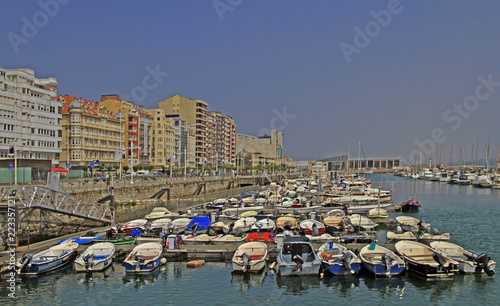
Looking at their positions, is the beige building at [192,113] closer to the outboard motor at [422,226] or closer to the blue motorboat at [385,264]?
the outboard motor at [422,226]

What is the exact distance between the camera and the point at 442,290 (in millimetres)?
24766

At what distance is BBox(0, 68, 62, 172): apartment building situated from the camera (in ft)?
215

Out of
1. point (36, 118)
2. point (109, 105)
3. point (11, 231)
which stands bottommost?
point (11, 231)

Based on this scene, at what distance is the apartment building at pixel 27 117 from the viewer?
215 feet

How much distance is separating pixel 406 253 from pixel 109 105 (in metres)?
96.3

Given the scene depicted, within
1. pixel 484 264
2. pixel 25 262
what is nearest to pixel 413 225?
pixel 484 264

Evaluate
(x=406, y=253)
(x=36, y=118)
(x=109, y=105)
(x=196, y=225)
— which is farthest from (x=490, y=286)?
(x=109, y=105)

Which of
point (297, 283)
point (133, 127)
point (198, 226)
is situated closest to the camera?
point (297, 283)

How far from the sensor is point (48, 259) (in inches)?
1089

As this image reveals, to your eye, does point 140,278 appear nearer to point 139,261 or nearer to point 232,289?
point 139,261

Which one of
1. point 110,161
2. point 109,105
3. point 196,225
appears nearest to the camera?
point 196,225


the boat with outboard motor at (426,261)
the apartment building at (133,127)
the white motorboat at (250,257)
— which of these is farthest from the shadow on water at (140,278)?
the apartment building at (133,127)

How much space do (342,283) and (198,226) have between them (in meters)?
18.2

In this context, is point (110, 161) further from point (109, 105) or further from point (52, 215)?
point (52, 215)
